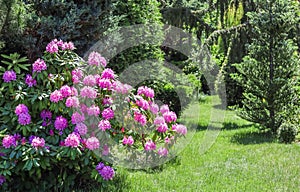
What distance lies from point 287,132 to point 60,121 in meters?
4.26

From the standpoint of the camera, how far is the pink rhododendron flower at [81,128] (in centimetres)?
377

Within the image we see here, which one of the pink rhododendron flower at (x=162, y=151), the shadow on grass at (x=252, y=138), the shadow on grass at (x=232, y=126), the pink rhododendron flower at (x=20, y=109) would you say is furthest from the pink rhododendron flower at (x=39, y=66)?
the shadow on grass at (x=232, y=126)

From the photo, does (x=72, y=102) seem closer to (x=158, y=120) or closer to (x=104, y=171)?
(x=104, y=171)

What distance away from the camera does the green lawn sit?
430cm

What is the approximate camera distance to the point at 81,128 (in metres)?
3.77

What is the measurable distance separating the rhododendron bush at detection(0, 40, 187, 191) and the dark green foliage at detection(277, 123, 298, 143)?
11.0ft

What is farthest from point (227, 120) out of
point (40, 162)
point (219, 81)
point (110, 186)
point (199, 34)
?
point (40, 162)

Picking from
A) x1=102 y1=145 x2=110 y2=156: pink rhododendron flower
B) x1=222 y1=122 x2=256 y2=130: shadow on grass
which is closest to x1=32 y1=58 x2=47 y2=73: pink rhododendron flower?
x1=102 y1=145 x2=110 y2=156: pink rhododendron flower

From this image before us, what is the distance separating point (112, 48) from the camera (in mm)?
6387

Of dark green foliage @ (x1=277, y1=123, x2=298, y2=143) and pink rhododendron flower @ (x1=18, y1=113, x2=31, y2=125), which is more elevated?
pink rhododendron flower @ (x1=18, y1=113, x2=31, y2=125)

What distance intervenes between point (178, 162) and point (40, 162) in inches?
85.8

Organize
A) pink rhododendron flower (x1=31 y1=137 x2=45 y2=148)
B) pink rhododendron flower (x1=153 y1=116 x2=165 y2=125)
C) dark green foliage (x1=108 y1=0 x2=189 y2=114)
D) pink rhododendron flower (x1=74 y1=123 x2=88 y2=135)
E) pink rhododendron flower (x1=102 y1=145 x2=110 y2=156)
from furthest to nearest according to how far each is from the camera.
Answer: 1. dark green foliage (x1=108 y1=0 x2=189 y2=114)
2. pink rhododendron flower (x1=153 y1=116 x2=165 y2=125)
3. pink rhododendron flower (x1=102 y1=145 x2=110 y2=156)
4. pink rhododendron flower (x1=74 y1=123 x2=88 y2=135)
5. pink rhododendron flower (x1=31 y1=137 x2=45 y2=148)

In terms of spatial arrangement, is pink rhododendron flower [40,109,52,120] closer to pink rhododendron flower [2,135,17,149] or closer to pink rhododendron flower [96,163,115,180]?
pink rhododendron flower [2,135,17,149]

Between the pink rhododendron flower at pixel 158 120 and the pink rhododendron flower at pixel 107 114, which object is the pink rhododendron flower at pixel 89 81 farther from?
the pink rhododendron flower at pixel 158 120
